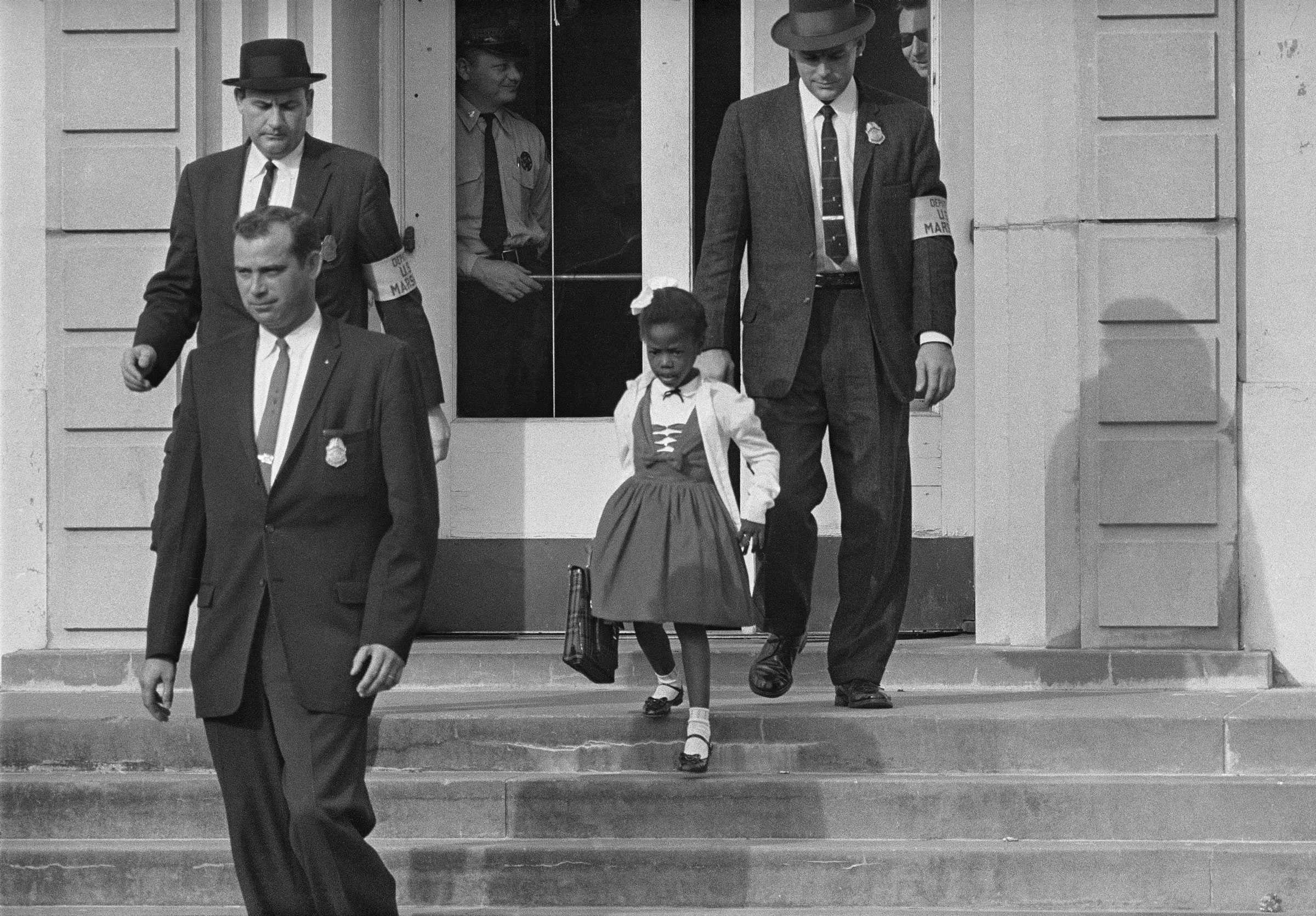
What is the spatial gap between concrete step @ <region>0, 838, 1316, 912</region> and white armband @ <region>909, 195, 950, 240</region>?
1903 millimetres

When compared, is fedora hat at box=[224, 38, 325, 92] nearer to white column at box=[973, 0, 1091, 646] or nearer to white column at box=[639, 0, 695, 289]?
white column at box=[639, 0, 695, 289]

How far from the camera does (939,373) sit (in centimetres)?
652

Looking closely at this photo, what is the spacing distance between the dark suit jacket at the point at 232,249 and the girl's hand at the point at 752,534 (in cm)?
103

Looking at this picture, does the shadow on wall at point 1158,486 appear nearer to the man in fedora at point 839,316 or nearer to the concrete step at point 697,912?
the man in fedora at point 839,316

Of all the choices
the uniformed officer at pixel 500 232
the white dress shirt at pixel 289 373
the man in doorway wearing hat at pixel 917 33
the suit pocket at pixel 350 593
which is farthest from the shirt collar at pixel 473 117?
the suit pocket at pixel 350 593

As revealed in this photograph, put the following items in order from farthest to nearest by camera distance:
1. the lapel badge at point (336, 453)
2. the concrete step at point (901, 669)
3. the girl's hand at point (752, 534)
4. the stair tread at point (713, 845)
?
the concrete step at point (901, 669) → the girl's hand at point (752, 534) → the stair tread at point (713, 845) → the lapel badge at point (336, 453)

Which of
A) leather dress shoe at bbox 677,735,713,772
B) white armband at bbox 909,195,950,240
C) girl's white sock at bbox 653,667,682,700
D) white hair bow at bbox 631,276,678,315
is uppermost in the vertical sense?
white armband at bbox 909,195,950,240

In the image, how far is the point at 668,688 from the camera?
21.6 ft

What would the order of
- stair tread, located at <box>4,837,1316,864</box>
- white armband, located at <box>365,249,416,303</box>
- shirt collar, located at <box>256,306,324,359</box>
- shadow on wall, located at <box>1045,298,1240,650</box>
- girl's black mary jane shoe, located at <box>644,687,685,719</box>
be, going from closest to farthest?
1. shirt collar, located at <box>256,306,324,359</box>
2. stair tread, located at <box>4,837,1316,864</box>
3. white armband, located at <box>365,249,416,303</box>
4. girl's black mary jane shoe, located at <box>644,687,685,719</box>
5. shadow on wall, located at <box>1045,298,1240,650</box>

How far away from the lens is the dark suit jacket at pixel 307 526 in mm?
4812

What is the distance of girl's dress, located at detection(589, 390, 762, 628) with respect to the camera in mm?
6211

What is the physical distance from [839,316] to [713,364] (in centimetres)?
44

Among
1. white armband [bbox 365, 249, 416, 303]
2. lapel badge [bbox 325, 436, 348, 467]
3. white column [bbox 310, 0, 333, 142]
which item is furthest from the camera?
white column [bbox 310, 0, 333, 142]

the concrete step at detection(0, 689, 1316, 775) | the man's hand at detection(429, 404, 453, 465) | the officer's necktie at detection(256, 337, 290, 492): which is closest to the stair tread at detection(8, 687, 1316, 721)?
the concrete step at detection(0, 689, 1316, 775)
